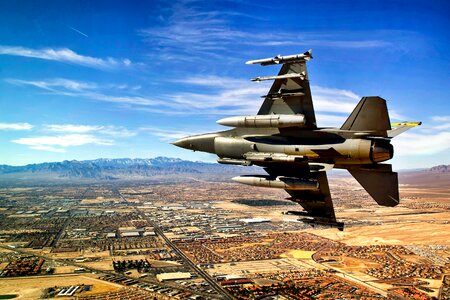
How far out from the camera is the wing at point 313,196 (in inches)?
816

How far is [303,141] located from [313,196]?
468cm

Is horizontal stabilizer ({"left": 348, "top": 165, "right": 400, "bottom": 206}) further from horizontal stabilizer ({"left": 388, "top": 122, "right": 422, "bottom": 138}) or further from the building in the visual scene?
the building

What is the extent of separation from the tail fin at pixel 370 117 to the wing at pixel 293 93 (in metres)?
2.08

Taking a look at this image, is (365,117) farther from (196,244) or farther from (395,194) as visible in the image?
(196,244)

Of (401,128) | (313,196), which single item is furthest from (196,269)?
(401,128)

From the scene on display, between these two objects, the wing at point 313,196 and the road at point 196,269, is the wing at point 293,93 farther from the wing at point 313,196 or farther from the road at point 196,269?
the road at point 196,269

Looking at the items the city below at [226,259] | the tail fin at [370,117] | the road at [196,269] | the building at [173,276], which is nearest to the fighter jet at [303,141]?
the tail fin at [370,117]

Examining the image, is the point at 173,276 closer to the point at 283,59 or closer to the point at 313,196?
the point at 313,196

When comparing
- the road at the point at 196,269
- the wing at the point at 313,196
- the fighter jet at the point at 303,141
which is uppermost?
the fighter jet at the point at 303,141

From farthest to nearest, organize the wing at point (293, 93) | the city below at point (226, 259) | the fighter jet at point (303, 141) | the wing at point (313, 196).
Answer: the city below at point (226, 259) → the wing at point (313, 196) → the wing at point (293, 93) → the fighter jet at point (303, 141)

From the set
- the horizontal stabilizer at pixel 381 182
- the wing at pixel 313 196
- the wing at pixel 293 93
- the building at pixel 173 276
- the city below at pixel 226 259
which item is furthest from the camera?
the building at pixel 173 276

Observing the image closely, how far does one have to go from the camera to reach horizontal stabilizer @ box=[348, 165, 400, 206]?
19250 millimetres

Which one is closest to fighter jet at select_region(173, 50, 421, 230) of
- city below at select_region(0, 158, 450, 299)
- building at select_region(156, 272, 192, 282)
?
city below at select_region(0, 158, 450, 299)

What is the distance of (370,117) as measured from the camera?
1773 centimetres
